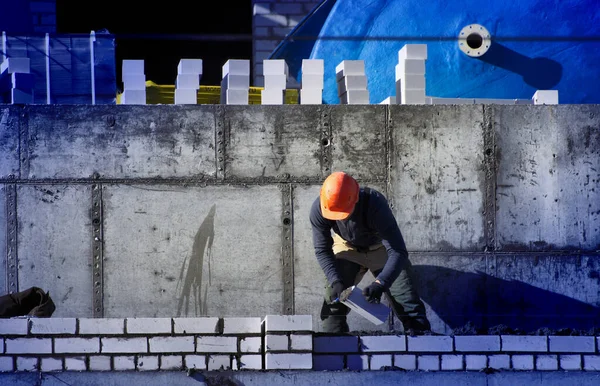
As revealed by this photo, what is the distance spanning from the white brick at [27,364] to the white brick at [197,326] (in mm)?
954

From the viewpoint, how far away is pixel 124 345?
6770mm

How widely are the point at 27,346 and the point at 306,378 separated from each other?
185 cm

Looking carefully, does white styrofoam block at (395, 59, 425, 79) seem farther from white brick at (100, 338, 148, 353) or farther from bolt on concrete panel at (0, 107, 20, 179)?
white brick at (100, 338, 148, 353)

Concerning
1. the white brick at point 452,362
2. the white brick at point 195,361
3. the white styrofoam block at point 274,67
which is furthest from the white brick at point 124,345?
the white styrofoam block at point 274,67

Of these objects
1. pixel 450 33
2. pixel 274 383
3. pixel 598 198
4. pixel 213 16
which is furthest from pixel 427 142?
pixel 213 16

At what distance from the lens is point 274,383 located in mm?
6641

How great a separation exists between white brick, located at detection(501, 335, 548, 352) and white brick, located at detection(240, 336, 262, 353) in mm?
1635

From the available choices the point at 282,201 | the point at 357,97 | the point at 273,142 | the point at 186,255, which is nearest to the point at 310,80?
the point at 357,97

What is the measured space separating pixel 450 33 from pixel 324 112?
2.49 metres

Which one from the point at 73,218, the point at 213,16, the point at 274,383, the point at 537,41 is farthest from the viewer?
the point at 213,16

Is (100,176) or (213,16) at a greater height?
(213,16)

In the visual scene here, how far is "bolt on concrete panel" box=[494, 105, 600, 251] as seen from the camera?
8992 millimetres

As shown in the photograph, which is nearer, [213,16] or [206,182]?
[206,182]

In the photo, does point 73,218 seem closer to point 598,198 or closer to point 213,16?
point 598,198
